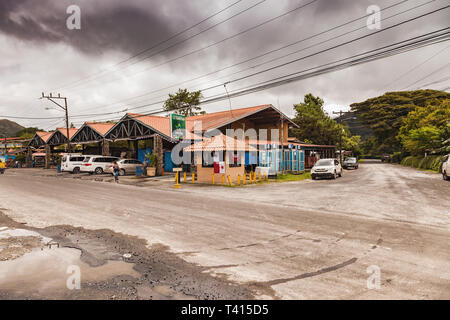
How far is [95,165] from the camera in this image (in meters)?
27.9

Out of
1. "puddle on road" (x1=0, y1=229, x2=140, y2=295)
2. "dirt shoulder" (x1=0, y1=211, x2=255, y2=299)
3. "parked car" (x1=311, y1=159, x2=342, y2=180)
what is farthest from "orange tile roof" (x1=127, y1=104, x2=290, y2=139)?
"puddle on road" (x1=0, y1=229, x2=140, y2=295)

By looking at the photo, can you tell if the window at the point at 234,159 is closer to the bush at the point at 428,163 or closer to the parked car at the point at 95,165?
the parked car at the point at 95,165

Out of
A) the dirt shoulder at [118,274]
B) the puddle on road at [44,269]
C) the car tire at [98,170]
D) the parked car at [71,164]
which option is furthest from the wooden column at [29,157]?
the puddle on road at [44,269]

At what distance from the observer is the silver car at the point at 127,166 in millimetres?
26156

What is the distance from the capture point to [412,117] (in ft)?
140

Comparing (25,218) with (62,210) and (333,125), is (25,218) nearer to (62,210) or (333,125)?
(62,210)

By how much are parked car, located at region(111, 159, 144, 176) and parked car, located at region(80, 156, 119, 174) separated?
2.78m

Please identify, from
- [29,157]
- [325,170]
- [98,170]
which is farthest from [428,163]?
[29,157]

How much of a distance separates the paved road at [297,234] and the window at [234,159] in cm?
688

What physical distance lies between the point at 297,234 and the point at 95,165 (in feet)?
86.5

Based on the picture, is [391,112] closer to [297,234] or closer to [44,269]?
[297,234]

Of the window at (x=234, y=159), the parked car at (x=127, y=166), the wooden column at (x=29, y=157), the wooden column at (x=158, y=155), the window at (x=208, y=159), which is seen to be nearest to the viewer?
Answer: the window at (x=234, y=159)

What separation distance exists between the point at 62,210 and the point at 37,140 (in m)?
46.9
